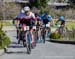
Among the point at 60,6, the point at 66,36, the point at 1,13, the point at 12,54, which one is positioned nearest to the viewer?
the point at 12,54

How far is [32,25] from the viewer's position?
17.5 meters

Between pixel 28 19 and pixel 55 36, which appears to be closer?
pixel 28 19

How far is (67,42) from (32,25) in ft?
18.3

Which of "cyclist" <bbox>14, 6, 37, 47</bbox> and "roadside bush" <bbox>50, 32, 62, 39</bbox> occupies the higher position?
"cyclist" <bbox>14, 6, 37, 47</bbox>

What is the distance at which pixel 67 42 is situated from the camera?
74.5 feet

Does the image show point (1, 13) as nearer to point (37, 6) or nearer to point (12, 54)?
point (37, 6)

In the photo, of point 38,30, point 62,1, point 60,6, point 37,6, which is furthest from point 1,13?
point 38,30

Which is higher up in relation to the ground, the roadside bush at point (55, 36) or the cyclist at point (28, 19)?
the cyclist at point (28, 19)

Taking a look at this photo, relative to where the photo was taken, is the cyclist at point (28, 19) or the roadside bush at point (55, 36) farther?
the roadside bush at point (55, 36)

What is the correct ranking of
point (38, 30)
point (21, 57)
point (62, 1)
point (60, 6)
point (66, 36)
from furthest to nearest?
point (62, 1) → point (60, 6) → point (66, 36) → point (38, 30) → point (21, 57)

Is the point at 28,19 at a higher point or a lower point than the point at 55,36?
higher

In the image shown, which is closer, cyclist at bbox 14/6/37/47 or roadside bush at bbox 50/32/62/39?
cyclist at bbox 14/6/37/47

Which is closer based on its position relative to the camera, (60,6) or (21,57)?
(21,57)

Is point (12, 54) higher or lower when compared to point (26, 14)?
lower
